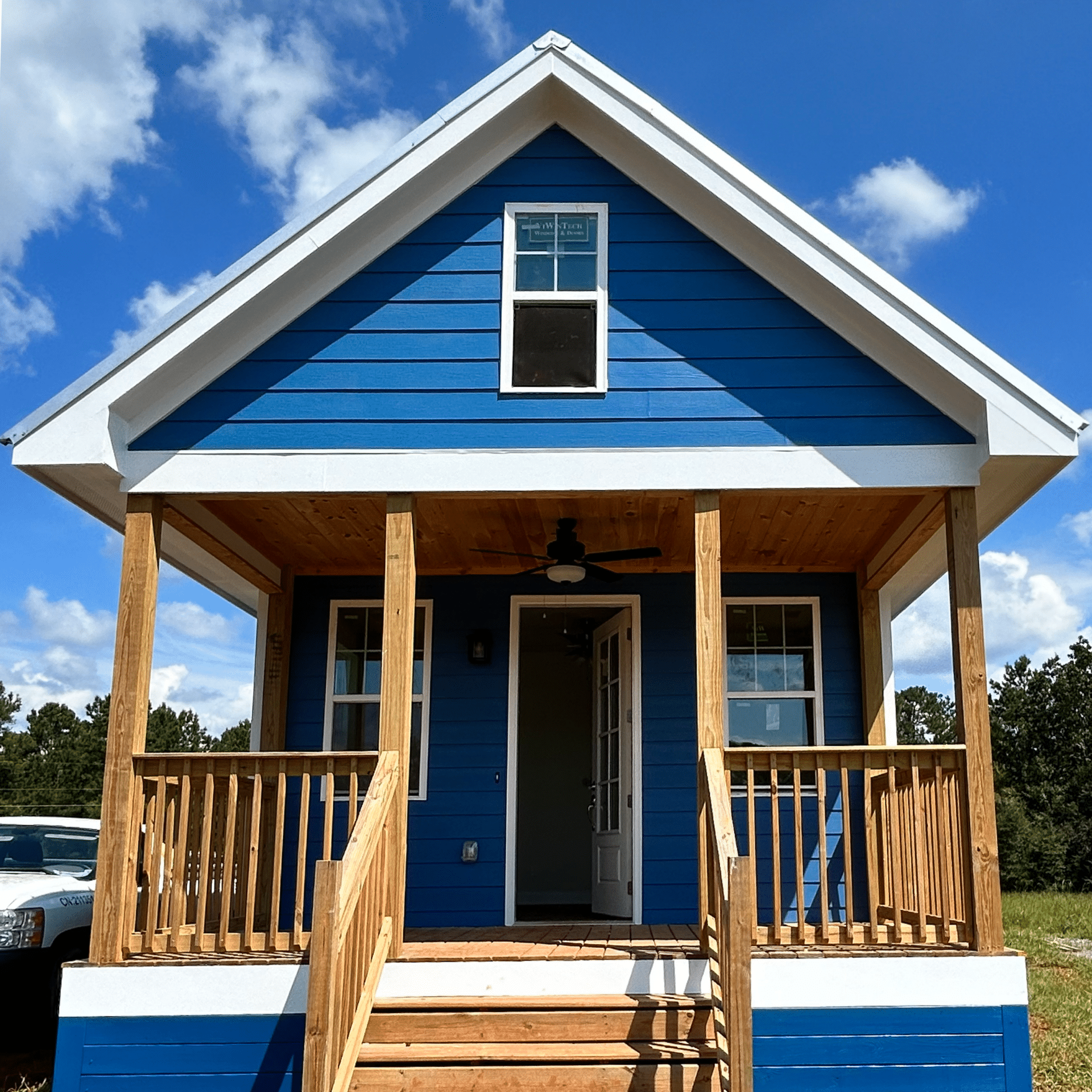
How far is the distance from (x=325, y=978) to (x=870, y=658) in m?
5.32

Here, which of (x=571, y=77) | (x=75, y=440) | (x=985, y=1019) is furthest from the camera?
(x=571, y=77)

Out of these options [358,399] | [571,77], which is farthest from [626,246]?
[358,399]

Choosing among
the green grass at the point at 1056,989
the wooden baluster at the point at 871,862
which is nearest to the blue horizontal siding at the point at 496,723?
the wooden baluster at the point at 871,862

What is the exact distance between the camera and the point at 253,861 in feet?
20.0

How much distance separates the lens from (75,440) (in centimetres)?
652

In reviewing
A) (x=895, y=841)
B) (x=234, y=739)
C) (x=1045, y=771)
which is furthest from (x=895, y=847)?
(x=234, y=739)

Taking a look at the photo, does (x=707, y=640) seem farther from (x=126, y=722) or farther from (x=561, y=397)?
(x=126, y=722)

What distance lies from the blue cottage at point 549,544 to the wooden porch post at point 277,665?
0.08 metres

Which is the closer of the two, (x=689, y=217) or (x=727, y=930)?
(x=727, y=930)

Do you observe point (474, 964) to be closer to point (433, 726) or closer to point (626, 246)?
point (433, 726)

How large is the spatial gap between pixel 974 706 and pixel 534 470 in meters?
2.63

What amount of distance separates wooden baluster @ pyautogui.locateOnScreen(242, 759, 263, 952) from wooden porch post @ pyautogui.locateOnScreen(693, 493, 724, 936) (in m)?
2.21

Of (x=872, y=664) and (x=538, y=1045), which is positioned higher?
(x=872, y=664)

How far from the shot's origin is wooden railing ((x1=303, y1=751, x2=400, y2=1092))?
486cm
